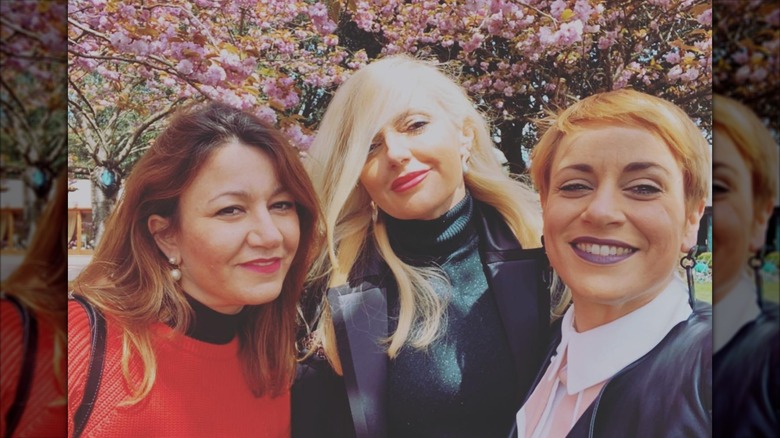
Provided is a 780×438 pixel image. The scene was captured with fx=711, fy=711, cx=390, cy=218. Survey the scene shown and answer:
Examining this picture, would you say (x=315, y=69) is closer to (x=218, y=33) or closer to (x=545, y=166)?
(x=218, y=33)

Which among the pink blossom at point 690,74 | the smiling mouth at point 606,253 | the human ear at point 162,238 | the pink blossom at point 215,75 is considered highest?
the pink blossom at point 690,74

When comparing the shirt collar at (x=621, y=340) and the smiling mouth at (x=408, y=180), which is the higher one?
the smiling mouth at (x=408, y=180)

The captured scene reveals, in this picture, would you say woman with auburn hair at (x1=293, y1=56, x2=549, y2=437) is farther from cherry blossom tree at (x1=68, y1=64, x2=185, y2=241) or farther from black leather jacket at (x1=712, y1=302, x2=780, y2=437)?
black leather jacket at (x1=712, y1=302, x2=780, y2=437)

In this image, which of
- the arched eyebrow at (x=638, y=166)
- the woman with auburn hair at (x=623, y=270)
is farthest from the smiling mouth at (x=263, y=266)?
the arched eyebrow at (x=638, y=166)

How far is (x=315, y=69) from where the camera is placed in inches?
124

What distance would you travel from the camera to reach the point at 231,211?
10.0 feet

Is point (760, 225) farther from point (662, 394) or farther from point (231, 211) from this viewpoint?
point (231, 211)

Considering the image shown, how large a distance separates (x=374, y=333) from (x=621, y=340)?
1.09 metres

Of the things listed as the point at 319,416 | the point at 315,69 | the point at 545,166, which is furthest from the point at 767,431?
the point at 315,69

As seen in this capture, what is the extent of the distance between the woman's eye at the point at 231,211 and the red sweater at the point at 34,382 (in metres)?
0.95

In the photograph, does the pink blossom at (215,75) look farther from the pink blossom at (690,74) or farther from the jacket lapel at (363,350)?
the pink blossom at (690,74)

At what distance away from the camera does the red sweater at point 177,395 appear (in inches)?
121

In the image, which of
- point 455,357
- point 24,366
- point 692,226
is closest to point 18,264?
point 24,366

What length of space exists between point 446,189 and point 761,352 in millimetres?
1639
